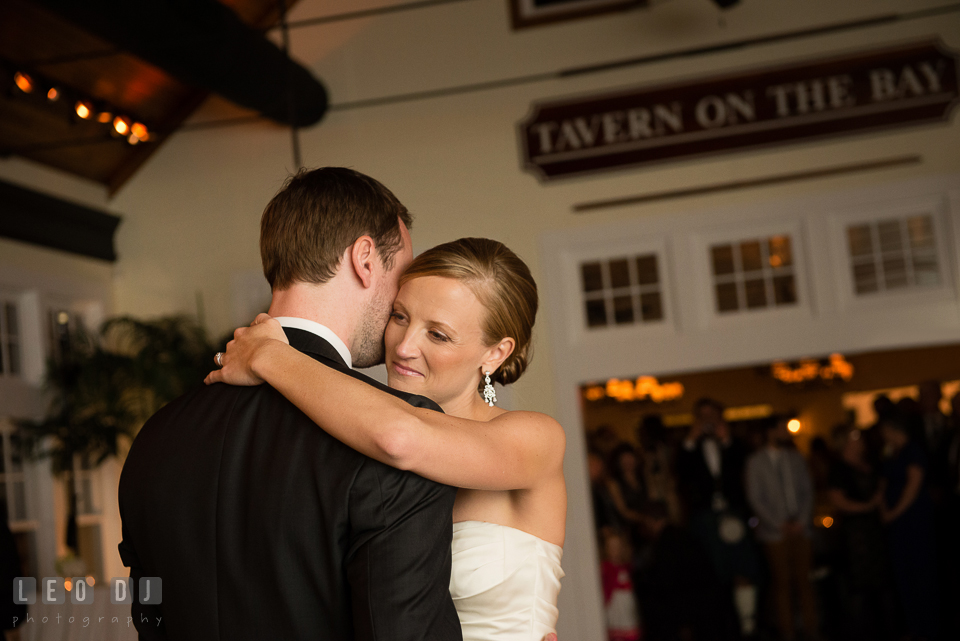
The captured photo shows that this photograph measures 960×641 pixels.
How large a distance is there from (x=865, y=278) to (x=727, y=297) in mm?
1056

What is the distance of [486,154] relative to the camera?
711 cm

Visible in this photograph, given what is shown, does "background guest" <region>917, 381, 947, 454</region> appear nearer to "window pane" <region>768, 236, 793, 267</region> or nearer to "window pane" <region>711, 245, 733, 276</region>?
"window pane" <region>768, 236, 793, 267</region>

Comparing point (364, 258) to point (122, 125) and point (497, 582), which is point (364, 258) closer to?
point (497, 582)

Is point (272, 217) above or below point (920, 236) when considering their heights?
below

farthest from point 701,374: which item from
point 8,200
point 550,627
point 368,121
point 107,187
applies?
point 550,627

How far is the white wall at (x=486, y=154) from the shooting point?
6.64 m

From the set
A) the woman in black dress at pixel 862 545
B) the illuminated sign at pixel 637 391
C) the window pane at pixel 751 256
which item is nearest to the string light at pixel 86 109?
the window pane at pixel 751 256

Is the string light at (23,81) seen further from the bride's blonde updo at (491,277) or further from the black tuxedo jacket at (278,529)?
the black tuxedo jacket at (278,529)

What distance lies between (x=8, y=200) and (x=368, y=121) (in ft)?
9.25

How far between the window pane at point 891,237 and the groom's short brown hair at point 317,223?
6.10 meters

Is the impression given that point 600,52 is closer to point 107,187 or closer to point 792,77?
point 792,77

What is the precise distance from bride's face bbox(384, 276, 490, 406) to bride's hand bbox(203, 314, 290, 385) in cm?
48

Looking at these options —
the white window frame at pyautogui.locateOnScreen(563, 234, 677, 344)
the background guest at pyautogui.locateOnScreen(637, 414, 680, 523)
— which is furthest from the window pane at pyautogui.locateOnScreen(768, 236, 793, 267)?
the background guest at pyautogui.locateOnScreen(637, 414, 680, 523)

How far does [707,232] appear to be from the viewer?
679cm
